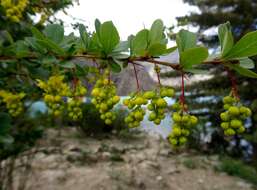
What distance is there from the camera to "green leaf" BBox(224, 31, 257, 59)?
0.64 metres

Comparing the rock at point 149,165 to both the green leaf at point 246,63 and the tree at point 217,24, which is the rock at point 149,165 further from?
the green leaf at point 246,63

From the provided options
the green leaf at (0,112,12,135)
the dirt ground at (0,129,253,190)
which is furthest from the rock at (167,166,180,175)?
the green leaf at (0,112,12,135)

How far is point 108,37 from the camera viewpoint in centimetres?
69

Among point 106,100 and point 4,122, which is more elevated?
point 106,100

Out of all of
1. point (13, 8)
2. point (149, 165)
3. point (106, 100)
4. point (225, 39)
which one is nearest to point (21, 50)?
point (106, 100)

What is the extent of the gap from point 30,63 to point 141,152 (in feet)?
16.4

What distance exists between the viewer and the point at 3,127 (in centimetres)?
126

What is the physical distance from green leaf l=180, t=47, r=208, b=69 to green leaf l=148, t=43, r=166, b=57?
38 mm

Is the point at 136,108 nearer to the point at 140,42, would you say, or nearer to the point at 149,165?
the point at 140,42

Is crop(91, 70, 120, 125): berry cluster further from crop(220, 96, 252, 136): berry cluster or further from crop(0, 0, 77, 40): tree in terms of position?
crop(0, 0, 77, 40): tree

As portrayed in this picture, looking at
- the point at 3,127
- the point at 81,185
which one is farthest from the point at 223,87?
the point at 3,127

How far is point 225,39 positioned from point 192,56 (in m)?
0.08

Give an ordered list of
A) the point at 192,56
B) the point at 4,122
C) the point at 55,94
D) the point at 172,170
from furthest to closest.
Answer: the point at 172,170 → the point at 4,122 → the point at 55,94 → the point at 192,56

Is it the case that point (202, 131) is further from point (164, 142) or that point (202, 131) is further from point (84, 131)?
point (84, 131)
